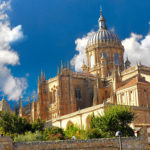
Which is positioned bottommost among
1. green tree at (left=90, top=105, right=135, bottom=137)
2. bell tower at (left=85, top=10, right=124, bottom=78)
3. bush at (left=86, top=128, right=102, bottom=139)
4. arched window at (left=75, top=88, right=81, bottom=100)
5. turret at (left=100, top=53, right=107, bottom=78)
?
bush at (left=86, top=128, right=102, bottom=139)

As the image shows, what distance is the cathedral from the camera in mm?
52650

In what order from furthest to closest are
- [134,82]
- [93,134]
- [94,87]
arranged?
1. [94,87]
2. [134,82]
3. [93,134]

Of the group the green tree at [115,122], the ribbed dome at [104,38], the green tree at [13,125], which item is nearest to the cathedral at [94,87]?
the ribbed dome at [104,38]

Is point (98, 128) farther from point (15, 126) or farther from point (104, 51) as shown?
point (104, 51)

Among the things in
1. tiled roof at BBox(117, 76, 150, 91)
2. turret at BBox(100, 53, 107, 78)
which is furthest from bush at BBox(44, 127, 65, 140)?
turret at BBox(100, 53, 107, 78)

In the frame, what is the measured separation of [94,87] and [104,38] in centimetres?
1882

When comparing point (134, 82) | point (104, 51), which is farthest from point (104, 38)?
point (134, 82)

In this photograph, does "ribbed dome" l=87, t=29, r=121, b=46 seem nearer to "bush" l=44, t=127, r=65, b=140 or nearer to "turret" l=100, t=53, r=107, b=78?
"turret" l=100, t=53, r=107, b=78

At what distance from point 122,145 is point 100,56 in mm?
51706

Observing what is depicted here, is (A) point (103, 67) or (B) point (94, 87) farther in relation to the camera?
(A) point (103, 67)

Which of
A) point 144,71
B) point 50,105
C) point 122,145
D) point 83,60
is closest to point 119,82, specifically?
point 144,71

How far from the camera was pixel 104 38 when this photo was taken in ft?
253

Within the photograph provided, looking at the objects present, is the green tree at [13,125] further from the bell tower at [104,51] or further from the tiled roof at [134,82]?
the bell tower at [104,51]

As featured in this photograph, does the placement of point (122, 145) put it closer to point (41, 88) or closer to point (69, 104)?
point (69, 104)
